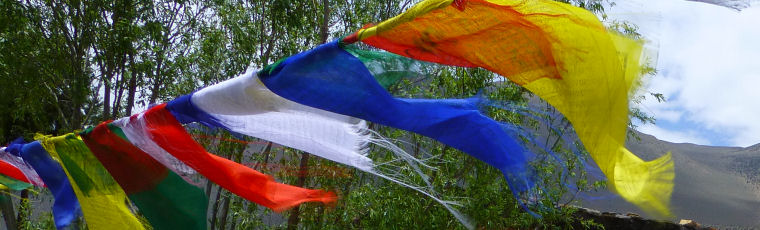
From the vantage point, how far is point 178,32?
6.39 meters

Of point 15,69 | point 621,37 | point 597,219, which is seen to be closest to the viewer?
point 621,37

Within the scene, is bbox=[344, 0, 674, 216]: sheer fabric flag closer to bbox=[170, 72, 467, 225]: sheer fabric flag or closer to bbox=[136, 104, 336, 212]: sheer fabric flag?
bbox=[170, 72, 467, 225]: sheer fabric flag

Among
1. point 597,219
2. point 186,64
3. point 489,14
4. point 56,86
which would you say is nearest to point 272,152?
point 186,64

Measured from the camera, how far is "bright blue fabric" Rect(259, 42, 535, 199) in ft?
5.21

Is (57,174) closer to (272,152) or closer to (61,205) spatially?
(61,205)

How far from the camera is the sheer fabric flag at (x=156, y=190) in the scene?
225 cm

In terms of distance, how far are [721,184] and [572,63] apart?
25.5 metres

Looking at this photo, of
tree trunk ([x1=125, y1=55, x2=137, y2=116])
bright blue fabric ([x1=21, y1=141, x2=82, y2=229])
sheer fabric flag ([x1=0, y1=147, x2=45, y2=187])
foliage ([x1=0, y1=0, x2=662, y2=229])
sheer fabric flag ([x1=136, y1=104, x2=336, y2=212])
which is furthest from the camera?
tree trunk ([x1=125, y1=55, x2=137, y2=116])

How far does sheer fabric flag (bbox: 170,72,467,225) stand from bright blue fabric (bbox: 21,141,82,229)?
107 centimetres

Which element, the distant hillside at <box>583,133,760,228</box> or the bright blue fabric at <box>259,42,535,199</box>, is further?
the distant hillside at <box>583,133,760,228</box>

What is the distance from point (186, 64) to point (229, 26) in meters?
0.52

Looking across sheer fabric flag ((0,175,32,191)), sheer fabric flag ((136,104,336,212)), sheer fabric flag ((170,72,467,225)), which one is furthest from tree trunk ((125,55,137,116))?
sheer fabric flag ((170,72,467,225))

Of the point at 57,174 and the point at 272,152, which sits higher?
the point at 57,174

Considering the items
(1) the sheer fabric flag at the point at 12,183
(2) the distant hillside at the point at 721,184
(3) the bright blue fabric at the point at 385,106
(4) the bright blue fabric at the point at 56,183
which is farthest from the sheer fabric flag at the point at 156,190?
(2) the distant hillside at the point at 721,184
